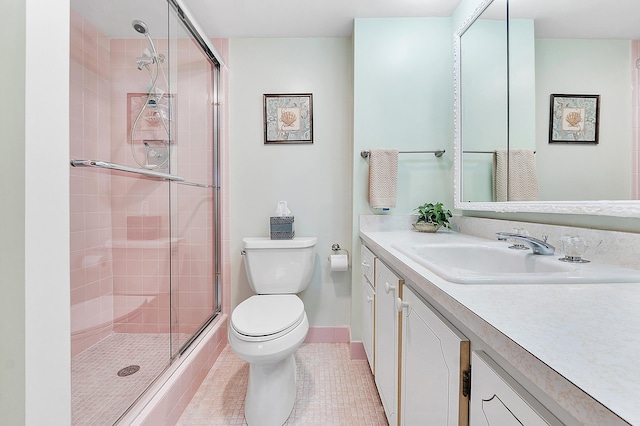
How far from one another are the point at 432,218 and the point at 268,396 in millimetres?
1281

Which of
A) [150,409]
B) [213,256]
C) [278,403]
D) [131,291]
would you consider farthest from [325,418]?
[213,256]

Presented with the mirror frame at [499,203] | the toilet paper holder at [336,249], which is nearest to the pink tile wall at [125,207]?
the toilet paper holder at [336,249]

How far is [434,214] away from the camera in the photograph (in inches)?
66.7

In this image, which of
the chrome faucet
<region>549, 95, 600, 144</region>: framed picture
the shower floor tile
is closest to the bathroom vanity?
the chrome faucet

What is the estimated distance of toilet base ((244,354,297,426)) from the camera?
128 cm

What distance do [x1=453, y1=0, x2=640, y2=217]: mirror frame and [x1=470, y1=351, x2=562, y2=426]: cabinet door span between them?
69 cm

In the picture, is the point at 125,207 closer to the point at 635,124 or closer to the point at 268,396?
the point at 268,396

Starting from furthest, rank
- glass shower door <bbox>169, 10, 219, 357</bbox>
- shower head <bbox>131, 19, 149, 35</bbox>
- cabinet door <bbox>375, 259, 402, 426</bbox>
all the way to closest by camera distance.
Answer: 1. glass shower door <bbox>169, 10, 219, 357</bbox>
2. shower head <bbox>131, 19, 149, 35</bbox>
3. cabinet door <bbox>375, 259, 402, 426</bbox>

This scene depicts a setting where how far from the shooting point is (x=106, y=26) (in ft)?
3.72

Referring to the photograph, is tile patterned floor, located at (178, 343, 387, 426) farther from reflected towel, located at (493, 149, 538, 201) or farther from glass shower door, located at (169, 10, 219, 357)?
reflected towel, located at (493, 149, 538, 201)

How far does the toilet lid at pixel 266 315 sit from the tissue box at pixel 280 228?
0.42m

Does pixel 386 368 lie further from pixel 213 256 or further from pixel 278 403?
pixel 213 256

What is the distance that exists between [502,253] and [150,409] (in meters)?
1.52

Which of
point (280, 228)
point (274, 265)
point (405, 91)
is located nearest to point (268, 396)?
point (274, 265)
